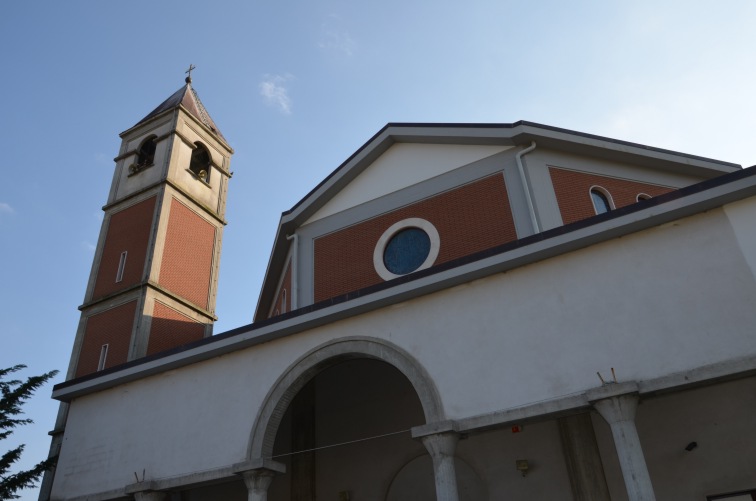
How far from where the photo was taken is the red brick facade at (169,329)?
17.7 m

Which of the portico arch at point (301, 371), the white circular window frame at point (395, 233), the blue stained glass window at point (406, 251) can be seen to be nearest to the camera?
the portico arch at point (301, 371)

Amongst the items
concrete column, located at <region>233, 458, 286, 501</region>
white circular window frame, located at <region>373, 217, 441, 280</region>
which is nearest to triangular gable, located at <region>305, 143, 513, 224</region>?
white circular window frame, located at <region>373, 217, 441, 280</region>

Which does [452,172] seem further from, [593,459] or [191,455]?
[191,455]

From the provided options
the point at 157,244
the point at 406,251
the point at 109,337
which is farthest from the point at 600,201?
the point at 109,337

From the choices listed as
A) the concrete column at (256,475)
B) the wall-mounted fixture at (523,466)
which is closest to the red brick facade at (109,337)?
the concrete column at (256,475)

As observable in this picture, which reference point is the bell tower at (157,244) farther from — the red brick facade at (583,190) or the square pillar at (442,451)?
the red brick facade at (583,190)

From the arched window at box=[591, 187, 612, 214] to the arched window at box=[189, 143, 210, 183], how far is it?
14.9 m

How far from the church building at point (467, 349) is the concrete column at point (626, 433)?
26 millimetres

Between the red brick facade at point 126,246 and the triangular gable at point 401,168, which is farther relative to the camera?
the red brick facade at point 126,246

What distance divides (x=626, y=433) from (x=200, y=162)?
65.3 ft

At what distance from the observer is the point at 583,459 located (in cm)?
1024

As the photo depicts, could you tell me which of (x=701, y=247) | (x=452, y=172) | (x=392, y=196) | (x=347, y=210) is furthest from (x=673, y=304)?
(x=347, y=210)

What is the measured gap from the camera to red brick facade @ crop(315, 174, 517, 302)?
13.0 meters

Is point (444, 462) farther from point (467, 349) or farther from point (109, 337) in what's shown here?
point (109, 337)
